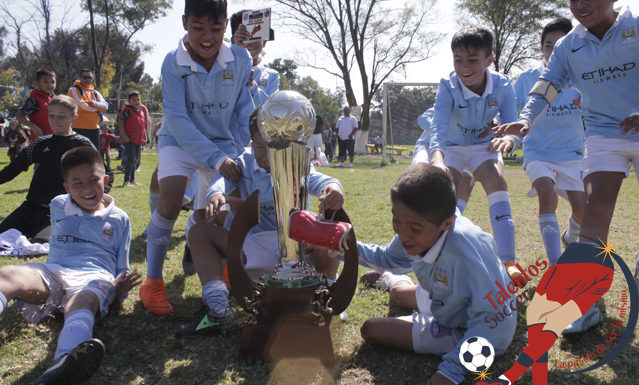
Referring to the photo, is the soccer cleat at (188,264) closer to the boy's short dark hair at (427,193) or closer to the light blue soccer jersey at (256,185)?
the light blue soccer jersey at (256,185)

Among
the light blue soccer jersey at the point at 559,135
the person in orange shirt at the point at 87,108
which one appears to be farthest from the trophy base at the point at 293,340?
the person in orange shirt at the point at 87,108

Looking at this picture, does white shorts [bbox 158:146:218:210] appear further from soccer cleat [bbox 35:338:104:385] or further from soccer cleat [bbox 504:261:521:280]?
soccer cleat [bbox 504:261:521:280]

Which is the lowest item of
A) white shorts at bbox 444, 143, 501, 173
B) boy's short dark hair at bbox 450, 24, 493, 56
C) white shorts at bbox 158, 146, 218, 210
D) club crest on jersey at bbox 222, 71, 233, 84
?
white shorts at bbox 444, 143, 501, 173

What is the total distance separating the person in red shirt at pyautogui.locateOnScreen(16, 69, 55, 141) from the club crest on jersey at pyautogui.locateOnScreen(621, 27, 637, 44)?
22.4ft

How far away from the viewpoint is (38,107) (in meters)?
6.43

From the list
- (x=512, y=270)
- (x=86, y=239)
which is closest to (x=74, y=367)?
(x=86, y=239)

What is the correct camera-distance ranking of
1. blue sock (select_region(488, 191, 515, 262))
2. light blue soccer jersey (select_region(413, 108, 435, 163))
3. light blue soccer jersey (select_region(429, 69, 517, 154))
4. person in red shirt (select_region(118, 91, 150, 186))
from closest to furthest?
blue sock (select_region(488, 191, 515, 262))
light blue soccer jersey (select_region(429, 69, 517, 154))
light blue soccer jersey (select_region(413, 108, 435, 163))
person in red shirt (select_region(118, 91, 150, 186))

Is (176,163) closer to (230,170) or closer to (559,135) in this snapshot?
(230,170)

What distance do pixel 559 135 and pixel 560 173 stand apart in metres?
0.34

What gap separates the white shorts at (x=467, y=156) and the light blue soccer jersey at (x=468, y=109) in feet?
0.19

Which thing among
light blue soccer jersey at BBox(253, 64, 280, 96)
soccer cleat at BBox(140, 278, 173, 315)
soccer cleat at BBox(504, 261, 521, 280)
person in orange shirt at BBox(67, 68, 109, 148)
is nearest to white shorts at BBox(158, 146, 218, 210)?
soccer cleat at BBox(140, 278, 173, 315)

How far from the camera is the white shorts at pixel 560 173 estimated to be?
3287mm

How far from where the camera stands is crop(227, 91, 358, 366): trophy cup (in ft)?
6.08

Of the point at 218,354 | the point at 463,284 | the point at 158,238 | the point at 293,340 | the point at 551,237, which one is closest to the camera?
the point at 463,284
